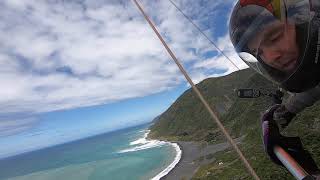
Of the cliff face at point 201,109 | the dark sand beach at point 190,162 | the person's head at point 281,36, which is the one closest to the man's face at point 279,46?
the person's head at point 281,36

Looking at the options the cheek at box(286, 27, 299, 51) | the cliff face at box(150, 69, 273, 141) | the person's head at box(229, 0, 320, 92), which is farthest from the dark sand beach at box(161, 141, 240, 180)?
the cheek at box(286, 27, 299, 51)

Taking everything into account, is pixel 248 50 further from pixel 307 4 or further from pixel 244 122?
pixel 244 122

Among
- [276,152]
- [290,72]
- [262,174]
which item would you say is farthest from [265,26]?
[262,174]

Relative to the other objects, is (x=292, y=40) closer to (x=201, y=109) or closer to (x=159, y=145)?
(x=159, y=145)

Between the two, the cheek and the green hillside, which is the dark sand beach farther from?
the cheek

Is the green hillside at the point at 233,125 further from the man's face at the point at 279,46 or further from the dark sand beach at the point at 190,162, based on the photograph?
the dark sand beach at the point at 190,162

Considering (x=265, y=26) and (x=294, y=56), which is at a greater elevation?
(x=265, y=26)
